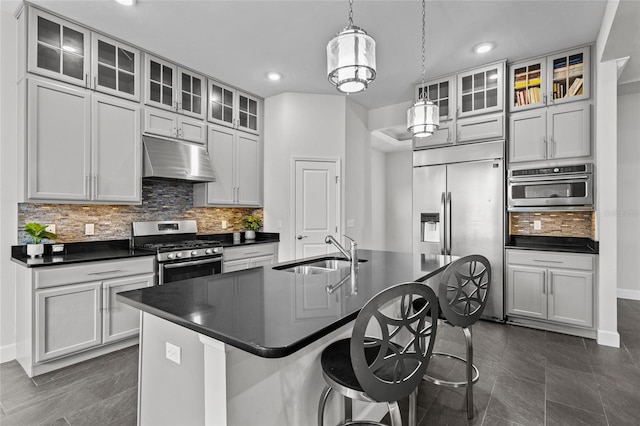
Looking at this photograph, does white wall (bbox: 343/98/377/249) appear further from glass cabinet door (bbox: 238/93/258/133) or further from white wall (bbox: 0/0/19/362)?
white wall (bbox: 0/0/19/362)

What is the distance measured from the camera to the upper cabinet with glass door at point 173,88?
359 centimetres

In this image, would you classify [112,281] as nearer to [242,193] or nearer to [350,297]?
[242,193]

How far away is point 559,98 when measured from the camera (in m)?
3.57

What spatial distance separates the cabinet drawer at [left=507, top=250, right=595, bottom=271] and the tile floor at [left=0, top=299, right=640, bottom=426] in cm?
75

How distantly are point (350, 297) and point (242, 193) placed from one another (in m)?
3.44

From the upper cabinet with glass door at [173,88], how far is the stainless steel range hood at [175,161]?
1.40 ft

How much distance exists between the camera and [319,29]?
317cm

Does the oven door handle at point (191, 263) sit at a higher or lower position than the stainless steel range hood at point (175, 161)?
lower

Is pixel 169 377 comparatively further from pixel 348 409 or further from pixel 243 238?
pixel 243 238

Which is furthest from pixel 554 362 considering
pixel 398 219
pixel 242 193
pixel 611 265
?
pixel 398 219

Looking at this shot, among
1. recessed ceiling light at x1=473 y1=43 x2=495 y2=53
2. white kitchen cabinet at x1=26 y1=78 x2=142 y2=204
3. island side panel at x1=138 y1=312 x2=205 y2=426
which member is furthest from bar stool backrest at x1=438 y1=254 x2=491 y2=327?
white kitchen cabinet at x1=26 y1=78 x2=142 y2=204

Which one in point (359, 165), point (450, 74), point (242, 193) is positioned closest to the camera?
point (450, 74)

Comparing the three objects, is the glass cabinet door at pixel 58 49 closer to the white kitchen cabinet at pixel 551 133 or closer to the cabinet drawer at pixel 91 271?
the cabinet drawer at pixel 91 271

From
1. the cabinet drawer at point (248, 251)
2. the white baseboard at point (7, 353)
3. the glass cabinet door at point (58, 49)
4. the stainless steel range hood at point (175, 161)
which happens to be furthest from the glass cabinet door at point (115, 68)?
the white baseboard at point (7, 353)
